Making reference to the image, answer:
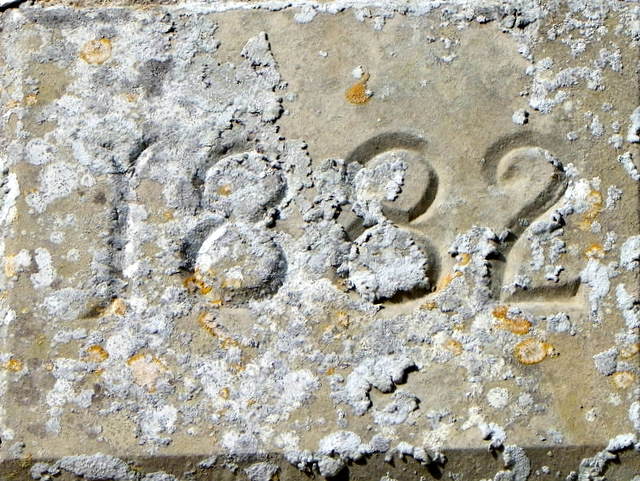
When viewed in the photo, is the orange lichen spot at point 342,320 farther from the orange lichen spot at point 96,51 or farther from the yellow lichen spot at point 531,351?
the orange lichen spot at point 96,51

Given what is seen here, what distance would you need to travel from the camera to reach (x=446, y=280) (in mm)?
1857

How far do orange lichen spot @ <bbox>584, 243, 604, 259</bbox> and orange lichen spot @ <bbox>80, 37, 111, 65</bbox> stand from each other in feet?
3.32

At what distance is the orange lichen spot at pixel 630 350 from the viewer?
179cm

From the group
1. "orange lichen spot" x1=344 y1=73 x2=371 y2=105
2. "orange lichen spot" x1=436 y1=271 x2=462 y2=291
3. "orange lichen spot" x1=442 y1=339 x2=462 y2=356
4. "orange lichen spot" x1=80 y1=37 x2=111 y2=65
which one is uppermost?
"orange lichen spot" x1=80 y1=37 x2=111 y2=65

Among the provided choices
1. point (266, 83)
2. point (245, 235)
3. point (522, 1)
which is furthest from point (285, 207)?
point (522, 1)

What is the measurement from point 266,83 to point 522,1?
543 mm

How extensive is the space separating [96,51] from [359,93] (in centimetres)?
54

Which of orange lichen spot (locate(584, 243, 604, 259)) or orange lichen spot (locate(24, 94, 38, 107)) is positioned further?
orange lichen spot (locate(24, 94, 38, 107))

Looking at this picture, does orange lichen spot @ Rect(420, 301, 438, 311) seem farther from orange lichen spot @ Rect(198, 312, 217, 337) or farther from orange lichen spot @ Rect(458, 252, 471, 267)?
orange lichen spot @ Rect(198, 312, 217, 337)

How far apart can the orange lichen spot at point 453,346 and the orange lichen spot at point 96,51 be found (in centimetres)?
88

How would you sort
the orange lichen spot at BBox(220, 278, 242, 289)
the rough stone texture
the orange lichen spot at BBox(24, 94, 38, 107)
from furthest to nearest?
the orange lichen spot at BBox(24, 94, 38, 107)
the orange lichen spot at BBox(220, 278, 242, 289)
the rough stone texture

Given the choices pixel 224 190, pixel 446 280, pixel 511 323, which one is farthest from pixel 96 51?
pixel 511 323

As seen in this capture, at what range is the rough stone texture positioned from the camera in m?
1.76

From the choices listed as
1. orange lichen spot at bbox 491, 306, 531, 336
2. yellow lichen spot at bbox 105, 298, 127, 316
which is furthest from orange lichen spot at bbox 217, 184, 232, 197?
orange lichen spot at bbox 491, 306, 531, 336
